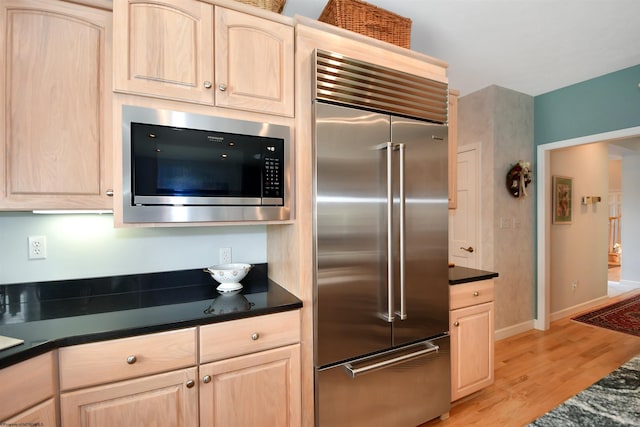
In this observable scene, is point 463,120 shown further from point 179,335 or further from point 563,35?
point 179,335

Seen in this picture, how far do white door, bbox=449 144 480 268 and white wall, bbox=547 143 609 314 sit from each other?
0.96 meters

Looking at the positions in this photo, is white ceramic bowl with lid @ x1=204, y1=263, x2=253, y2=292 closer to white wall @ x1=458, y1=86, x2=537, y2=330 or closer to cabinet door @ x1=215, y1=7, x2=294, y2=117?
cabinet door @ x1=215, y1=7, x2=294, y2=117

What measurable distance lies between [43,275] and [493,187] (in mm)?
3651

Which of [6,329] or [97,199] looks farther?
[97,199]

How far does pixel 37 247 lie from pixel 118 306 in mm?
538

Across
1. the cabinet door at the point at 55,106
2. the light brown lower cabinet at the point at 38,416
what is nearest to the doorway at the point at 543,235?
the cabinet door at the point at 55,106

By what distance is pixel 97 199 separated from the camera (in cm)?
133

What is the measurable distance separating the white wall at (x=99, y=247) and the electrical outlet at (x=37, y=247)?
0.06ft

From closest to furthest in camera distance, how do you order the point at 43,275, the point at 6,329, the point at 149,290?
the point at 6,329, the point at 43,275, the point at 149,290

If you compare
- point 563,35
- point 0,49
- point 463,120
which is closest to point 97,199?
point 0,49

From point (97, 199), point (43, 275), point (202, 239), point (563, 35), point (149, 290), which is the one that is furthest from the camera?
point (563, 35)

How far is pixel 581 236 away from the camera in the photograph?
4.17 metres

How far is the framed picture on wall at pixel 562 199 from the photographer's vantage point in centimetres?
375

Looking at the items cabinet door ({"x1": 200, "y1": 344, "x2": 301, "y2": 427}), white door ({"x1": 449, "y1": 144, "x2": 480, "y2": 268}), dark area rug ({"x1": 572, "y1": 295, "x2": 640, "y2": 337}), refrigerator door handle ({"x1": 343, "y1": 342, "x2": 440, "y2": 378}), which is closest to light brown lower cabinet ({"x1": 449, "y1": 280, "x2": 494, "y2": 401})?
refrigerator door handle ({"x1": 343, "y1": 342, "x2": 440, "y2": 378})
